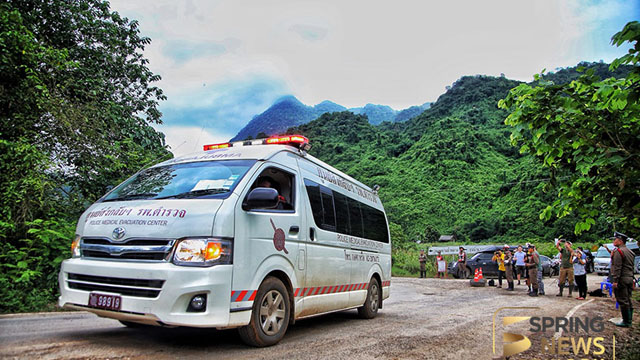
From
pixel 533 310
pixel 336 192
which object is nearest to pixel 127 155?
pixel 336 192

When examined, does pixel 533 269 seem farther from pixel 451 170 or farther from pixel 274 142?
pixel 451 170

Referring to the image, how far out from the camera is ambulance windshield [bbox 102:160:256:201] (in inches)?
183

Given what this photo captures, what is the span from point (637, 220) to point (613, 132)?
2.06 meters

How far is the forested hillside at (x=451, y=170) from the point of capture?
54.9 meters

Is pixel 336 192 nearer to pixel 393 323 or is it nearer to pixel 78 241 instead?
pixel 393 323

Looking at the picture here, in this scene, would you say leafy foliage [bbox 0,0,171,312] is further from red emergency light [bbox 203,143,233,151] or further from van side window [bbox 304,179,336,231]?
van side window [bbox 304,179,336,231]

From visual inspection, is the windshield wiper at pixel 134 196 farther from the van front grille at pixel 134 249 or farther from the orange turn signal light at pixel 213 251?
the orange turn signal light at pixel 213 251

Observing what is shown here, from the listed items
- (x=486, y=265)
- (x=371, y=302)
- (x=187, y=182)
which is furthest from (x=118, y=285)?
(x=486, y=265)

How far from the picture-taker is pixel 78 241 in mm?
4633

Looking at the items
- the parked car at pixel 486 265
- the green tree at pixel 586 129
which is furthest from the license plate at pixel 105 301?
the parked car at pixel 486 265

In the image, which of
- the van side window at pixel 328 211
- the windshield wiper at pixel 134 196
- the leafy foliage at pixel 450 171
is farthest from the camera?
the leafy foliage at pixel 450 171

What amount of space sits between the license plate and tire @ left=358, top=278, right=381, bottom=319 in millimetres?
4847

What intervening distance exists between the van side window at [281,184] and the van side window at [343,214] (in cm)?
38

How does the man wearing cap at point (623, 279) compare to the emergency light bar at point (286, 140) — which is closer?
the emergency light bar at point (286, 140)
